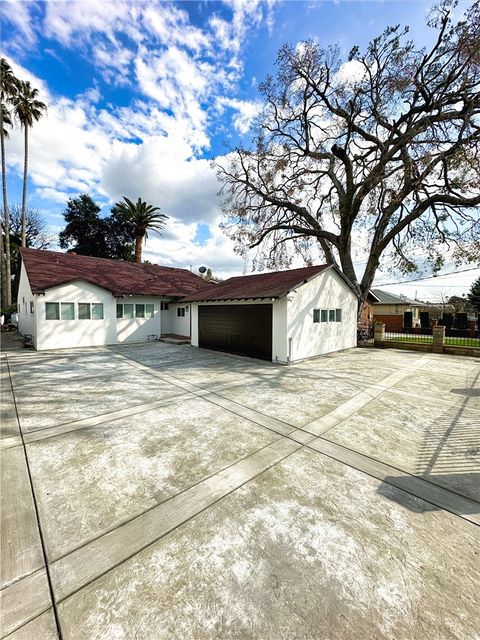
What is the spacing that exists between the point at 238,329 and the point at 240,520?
9070 mm

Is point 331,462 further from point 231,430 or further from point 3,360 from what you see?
point 3,360

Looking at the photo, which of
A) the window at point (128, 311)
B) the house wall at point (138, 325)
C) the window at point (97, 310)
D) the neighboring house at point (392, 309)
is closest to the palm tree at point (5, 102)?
the window at point (97, 310)

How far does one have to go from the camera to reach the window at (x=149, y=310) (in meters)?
15.7

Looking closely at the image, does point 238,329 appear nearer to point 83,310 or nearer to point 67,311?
point 83,310

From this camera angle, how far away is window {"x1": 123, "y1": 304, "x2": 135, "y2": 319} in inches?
586

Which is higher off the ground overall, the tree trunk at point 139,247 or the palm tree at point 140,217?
the palm tree at point 140,217

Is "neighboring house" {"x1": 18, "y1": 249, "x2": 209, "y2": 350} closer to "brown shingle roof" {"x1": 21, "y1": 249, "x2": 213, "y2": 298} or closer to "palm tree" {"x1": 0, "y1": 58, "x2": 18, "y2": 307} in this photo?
"brown shingle roof" {"x1": 21, "y1": 249, "x2": 213, "y2": 298}

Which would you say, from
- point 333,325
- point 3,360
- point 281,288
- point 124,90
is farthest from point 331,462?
point 124,90

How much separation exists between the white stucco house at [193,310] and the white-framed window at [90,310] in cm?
4

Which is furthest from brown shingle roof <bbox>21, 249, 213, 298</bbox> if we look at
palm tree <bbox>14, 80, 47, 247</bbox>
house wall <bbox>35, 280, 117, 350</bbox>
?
palm tree <bbox>14, 80, 47, 247</bbox>

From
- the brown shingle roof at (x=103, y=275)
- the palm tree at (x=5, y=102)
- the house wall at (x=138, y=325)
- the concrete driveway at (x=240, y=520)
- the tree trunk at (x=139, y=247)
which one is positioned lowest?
the concrete driveway at (x=240, y=520)

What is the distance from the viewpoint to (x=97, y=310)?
1365 cm

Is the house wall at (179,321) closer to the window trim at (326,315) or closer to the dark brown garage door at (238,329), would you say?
the dark brown garage door at (238,329)

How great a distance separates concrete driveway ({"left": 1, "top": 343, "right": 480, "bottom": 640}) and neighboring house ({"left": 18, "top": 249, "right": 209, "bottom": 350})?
8.30m
